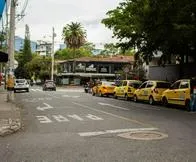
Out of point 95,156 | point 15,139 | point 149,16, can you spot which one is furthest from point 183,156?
point 149,16

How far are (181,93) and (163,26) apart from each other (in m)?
4.39

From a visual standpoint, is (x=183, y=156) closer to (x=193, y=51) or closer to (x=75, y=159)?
(x=75, y=159)

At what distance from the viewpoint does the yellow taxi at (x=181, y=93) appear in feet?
78.2

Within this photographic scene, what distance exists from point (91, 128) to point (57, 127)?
1.17 meters

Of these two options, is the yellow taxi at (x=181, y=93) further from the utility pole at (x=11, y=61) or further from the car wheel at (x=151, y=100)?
the utility pole at (x=11, y=61)

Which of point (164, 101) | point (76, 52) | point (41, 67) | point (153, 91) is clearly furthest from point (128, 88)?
point (76, 52)

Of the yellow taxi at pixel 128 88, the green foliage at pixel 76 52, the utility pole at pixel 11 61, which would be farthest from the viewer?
the green foliage at pixel 76 52

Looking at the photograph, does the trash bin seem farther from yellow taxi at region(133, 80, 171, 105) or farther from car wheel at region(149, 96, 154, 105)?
car wheel at region(149, 96, 154, 105)

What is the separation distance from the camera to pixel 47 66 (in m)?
103

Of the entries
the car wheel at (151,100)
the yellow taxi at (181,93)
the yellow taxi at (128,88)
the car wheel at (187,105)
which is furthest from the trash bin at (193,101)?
the yellow taxi at (128,88)

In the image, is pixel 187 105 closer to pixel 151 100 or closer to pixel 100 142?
pixel 151 100

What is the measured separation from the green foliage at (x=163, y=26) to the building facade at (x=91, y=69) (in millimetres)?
52276

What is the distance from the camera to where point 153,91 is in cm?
2920

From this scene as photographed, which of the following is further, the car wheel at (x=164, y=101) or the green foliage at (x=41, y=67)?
the green foliage at (x=41, y=67)
